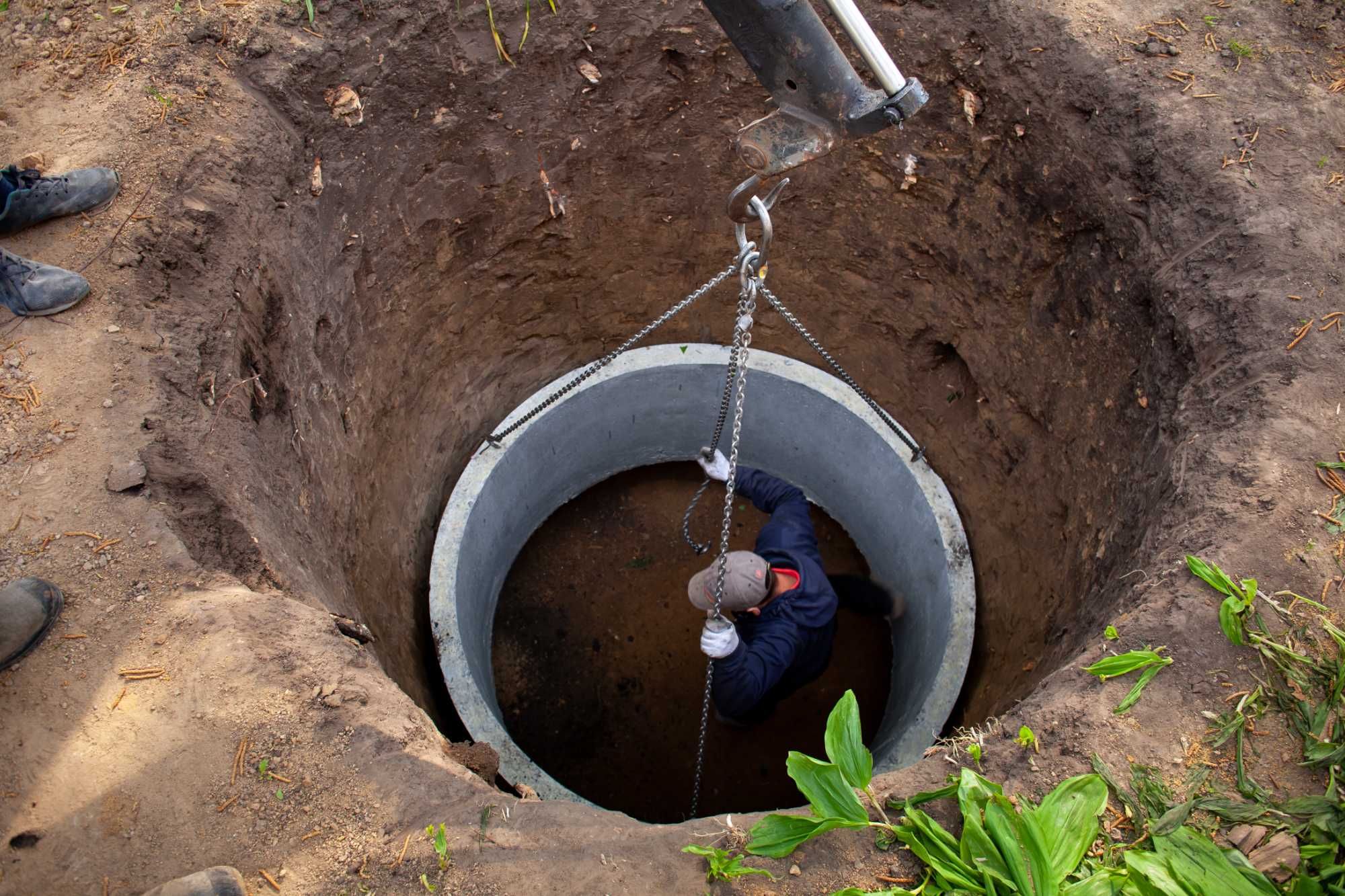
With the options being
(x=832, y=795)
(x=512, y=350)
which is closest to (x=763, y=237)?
(x=832, y=795)

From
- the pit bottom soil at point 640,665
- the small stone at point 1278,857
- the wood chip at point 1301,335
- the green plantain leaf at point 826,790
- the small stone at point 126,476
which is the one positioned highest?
the small stone at point 126,476

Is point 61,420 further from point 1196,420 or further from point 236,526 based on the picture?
point 1196,420

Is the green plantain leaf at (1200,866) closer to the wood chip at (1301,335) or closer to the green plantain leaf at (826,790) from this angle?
→ the green plantain leaf at (826,790)

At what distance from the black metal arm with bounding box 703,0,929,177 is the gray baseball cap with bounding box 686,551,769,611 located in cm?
187

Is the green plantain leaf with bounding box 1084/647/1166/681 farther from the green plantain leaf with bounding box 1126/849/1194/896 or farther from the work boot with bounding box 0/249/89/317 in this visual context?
the work boot with bounding box 0/249/89/317

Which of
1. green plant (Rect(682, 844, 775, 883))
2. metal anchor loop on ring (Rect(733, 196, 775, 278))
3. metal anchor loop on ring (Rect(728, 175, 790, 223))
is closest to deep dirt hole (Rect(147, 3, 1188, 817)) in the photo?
green plant (Rect(682, 844, 775, 883))

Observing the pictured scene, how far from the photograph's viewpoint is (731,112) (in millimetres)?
4520

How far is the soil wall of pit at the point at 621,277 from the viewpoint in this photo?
339 centimetres

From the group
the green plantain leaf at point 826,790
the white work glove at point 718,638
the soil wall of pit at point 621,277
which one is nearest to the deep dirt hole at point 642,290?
the soil wall of pit at point 621,277

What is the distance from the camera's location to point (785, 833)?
2182mm

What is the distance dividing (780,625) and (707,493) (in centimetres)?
176

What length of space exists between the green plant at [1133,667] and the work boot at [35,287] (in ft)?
12.6

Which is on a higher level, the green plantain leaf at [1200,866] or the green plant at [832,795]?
the green plant at [832,795]

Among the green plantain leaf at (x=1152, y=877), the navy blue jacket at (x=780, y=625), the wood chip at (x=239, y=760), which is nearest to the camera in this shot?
the green plantain leaf at (x=1152, y=877)
